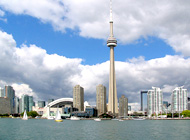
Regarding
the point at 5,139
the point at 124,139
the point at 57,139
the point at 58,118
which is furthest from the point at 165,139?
the point at 58,118

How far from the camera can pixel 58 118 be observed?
193 m

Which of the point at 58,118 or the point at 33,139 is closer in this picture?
→ the point at 33,139

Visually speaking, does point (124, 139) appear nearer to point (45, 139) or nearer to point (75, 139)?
point (75, 139)

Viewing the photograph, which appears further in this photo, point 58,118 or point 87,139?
point 58,118

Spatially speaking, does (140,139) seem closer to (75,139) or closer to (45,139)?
(75,139)

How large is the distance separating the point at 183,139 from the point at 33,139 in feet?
137

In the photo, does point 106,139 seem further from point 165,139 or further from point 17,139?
point 17,139

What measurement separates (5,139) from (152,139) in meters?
40.3

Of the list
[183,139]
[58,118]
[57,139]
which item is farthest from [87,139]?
[58,118]

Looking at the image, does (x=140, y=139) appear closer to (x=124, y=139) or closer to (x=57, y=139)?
(x=124, y=139)

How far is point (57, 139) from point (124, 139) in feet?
60.5

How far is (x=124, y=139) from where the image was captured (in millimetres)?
75188

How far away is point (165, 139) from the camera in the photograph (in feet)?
249

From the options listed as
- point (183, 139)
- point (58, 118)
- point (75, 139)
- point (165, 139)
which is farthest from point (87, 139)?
point (58, 118)
